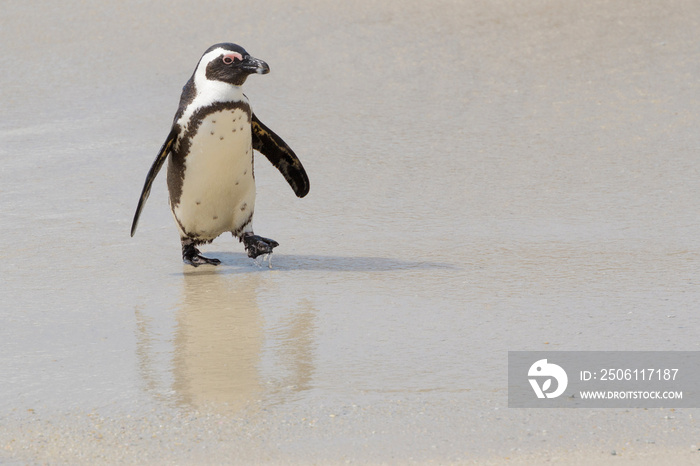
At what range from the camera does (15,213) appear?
4527mm

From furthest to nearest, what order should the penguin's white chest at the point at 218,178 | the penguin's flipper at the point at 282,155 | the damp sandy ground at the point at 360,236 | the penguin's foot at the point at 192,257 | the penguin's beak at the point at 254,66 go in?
the penguin's flipper at the point at 282,155 < the penguin's foot at the point at 192,257 < the penguin's white chest at the point at 218,178 < the penguin's beak at the point at 254,66 < the damp sandy ground at the point at 360,236

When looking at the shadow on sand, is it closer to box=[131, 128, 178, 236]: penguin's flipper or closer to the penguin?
the penguin

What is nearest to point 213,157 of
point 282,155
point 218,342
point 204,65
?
point 204,65

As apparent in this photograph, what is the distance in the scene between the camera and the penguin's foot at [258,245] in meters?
3.88

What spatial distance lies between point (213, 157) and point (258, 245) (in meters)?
0.36

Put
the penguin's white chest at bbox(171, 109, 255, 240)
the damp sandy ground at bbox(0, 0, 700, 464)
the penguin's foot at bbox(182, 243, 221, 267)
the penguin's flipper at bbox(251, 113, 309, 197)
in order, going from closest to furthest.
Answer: the damp sandy ground at bbox(0, 0, 700, 464)
the penguin's white chest at bbox(171, 109, 255, 240)
the penguin's foot at bbox(182, 243, 221, 267)
the penguin's flipper at bbox(251, 113, 309, 197)

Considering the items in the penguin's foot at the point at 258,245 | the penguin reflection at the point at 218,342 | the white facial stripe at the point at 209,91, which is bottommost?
the penguin reflection at the point at 218,342

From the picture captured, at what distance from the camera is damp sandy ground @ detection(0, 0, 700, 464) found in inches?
89.8

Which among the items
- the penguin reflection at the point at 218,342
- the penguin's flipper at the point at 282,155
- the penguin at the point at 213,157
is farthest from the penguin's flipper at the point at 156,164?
the penguin's flipper at the point at 282,155

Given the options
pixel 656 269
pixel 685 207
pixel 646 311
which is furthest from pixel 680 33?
pixel 646 311

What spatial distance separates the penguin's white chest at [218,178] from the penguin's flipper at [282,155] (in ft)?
0.91

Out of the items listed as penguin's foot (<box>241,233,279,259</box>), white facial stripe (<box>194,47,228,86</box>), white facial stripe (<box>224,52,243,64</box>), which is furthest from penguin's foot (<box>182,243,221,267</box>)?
white facial stripe (<box>224,52,243,64</box>)

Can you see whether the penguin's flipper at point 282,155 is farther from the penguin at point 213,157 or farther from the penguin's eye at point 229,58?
the penguin's eye at point 229,58

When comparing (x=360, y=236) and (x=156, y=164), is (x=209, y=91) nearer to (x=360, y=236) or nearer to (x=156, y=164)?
(x=156, y=164)
